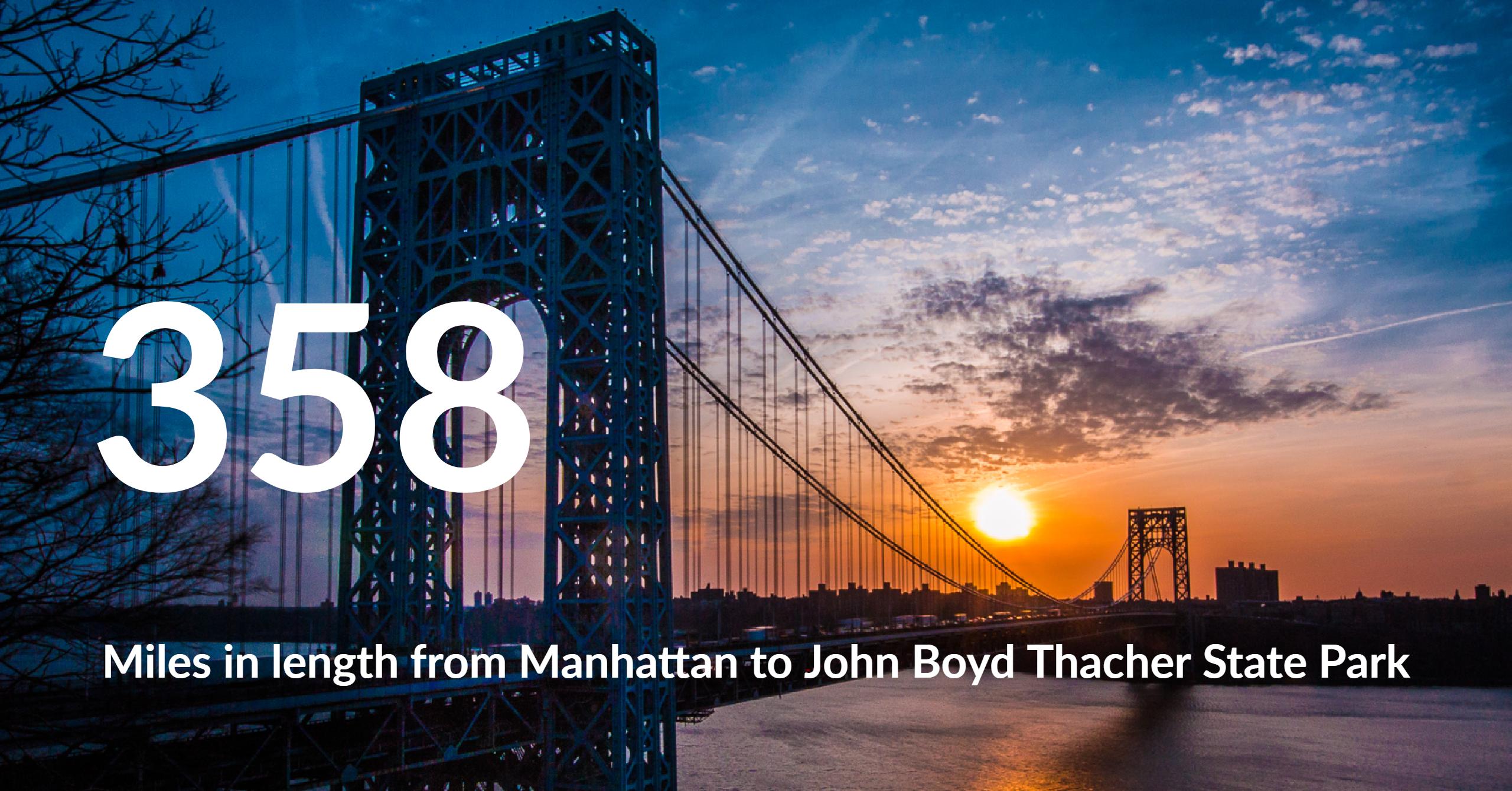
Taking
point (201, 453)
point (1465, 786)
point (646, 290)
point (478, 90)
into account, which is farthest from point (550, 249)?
point (1465, 786)

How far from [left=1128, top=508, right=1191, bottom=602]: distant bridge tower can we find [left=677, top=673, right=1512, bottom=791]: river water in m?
40.7

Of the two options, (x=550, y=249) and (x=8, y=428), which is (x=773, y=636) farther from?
(x=8, y=428)

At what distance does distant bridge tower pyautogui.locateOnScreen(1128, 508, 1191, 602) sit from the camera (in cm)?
13262

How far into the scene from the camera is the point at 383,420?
2534 cm

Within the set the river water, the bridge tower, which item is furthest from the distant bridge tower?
the bridge tower

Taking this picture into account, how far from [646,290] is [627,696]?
8557mm

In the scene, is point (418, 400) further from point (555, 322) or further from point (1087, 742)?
point (1087, 742)

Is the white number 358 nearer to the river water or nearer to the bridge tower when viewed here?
the bridge tower

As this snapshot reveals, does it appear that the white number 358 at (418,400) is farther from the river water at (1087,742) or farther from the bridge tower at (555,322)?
the river water at (1087,742)

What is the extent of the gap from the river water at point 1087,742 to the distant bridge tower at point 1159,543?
40743mm

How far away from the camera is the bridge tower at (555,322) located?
23.1 m

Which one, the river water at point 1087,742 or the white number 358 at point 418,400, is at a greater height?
the white number 358 at point 418,400

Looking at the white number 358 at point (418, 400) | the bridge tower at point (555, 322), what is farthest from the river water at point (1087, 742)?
the white number 358 at point (418, 400)

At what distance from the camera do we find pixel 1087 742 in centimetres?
5978
